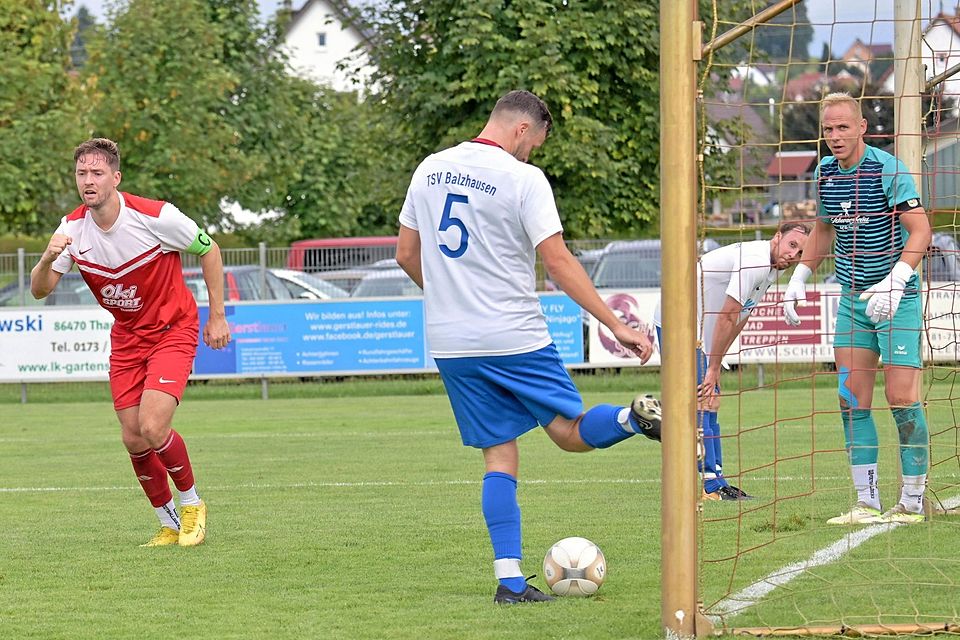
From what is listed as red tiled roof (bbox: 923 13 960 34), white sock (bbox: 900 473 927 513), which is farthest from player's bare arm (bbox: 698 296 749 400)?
red tiled roof (bbox: 923 13 960 34)

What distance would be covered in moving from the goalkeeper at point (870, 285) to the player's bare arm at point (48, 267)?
146 inches

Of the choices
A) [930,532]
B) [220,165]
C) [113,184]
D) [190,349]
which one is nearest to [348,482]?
[190,349]

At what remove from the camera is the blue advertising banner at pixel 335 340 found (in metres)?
19.1

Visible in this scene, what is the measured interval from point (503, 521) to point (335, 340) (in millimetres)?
13688

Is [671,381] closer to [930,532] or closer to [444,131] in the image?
[930,532]

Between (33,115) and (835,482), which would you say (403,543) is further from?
(33,115)

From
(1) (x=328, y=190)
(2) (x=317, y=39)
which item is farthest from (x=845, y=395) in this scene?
(2) (x=317, y=39)

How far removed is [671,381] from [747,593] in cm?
124

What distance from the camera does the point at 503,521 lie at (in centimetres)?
564

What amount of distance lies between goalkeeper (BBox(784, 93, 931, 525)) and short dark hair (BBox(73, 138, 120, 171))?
3537 mm

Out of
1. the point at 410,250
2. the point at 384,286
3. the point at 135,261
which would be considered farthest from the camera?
the point at 384,286

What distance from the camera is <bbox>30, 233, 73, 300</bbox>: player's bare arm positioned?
23.8ft

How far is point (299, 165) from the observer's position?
3638 cm

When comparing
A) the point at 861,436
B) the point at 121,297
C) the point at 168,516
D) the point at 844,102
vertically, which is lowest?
the point at 168,516
